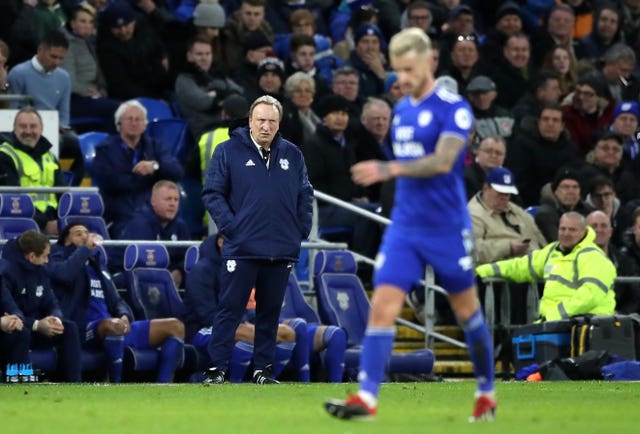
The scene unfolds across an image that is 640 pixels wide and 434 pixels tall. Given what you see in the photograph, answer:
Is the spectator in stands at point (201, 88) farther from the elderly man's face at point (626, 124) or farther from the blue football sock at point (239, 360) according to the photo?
the elderly man's face at point (626, 124)

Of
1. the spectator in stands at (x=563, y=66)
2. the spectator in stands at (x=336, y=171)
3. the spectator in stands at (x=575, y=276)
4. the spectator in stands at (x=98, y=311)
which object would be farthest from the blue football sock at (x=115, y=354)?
the spectator in stands at (x=563, y=66)

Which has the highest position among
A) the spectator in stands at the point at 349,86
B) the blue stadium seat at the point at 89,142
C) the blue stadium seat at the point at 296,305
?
the spectator in stands at the point at 349,86

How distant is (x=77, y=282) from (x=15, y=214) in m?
1.21

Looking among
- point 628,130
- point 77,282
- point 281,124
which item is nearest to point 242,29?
point 281,124

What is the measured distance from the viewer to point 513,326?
1817 centimetres

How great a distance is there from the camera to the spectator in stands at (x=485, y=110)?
847 inches

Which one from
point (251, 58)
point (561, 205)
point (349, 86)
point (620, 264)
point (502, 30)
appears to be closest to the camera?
point (620, 264)

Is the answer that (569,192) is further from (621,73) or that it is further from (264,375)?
(264,375)

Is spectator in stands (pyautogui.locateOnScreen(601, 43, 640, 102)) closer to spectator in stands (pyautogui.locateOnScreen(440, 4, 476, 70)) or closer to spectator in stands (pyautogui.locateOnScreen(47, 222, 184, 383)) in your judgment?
spectator in stands (pyautogui.locateOnScreen(440, 4, 476, 70))

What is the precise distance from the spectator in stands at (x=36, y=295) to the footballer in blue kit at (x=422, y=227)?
21.3 ft

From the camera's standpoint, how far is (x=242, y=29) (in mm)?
21594

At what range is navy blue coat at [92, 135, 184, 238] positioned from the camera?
1827 centimetres

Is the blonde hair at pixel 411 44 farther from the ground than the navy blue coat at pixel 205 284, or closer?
farther from the ground

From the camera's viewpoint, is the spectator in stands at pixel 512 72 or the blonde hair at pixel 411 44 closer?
the blonde hair at pixel 411 44
